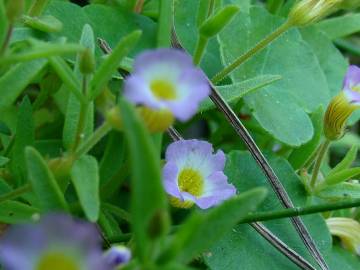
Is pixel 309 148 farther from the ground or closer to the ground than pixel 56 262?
closer to the ground

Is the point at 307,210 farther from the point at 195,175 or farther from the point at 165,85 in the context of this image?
the point at 165,85

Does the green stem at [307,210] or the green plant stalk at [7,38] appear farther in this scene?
the green stem at [307,210]

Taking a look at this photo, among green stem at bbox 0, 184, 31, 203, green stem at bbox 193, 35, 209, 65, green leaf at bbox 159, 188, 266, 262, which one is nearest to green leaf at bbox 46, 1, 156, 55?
green stem at bbox 193, 35, 209, 65

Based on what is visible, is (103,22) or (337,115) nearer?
(337,115)

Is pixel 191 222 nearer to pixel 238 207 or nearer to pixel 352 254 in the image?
pixel 238 207

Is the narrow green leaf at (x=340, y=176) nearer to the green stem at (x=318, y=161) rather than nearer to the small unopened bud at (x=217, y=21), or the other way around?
the green stem at (x=318, y=161)

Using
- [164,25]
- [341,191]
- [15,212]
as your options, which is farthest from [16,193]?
[341,191]

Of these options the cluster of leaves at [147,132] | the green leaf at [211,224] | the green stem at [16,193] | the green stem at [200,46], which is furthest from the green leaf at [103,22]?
the green leaf at [211,224]

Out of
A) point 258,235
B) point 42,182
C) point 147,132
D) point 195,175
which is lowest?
point 258,235
